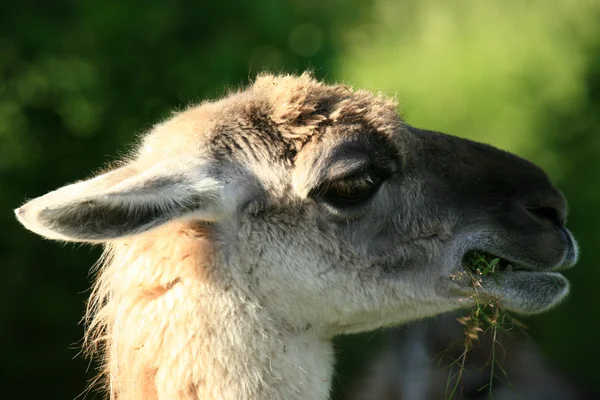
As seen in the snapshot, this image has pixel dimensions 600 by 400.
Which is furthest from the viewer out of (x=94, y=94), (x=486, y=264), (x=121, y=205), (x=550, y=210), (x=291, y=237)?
(x=94, y=94)

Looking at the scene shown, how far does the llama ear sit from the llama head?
18 mm

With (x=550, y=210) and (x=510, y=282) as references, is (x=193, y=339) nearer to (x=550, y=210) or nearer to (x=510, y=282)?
(x=510, y=282)

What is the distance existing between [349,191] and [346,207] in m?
0.07

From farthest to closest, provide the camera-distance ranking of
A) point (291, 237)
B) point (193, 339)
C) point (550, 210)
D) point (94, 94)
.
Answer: point (94, 94) → point (550, 210) → point (291, 237) → point (193, 339)

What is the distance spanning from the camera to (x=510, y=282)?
3932 millimetres

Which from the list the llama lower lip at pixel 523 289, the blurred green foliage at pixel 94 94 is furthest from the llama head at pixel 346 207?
the blurred green foliage at pixel 94 94

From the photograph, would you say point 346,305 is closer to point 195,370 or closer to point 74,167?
point 195,370

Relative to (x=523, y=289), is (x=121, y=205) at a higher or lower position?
higher

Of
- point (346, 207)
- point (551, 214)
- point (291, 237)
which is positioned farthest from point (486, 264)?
point (291, 237)

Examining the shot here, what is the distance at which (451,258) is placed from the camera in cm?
394

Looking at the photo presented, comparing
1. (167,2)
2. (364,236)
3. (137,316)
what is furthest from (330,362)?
(167,2)

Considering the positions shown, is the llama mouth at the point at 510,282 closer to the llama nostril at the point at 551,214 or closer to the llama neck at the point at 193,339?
the llama nostril at the point at 551,214

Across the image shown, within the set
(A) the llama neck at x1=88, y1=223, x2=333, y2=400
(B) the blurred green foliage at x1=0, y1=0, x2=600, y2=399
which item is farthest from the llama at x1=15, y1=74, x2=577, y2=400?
(B) the blurred green foliage at x1=0, y1=0, x2=600, y2=399

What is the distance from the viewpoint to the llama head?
12.1 feet
